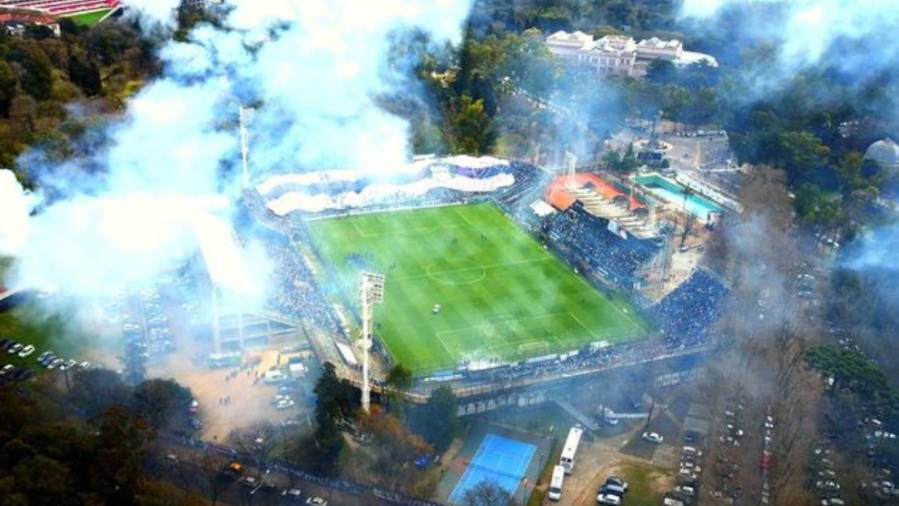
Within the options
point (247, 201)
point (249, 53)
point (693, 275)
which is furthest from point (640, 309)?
point (249, 53)

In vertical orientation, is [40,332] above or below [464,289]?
below

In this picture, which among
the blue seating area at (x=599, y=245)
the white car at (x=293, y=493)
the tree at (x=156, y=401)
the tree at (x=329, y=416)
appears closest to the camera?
the white car at (x=293, y=493)

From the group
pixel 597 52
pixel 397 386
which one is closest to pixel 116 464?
pixel 397 386

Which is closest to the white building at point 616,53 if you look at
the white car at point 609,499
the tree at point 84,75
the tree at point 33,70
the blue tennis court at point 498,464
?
the tree at point 84,75

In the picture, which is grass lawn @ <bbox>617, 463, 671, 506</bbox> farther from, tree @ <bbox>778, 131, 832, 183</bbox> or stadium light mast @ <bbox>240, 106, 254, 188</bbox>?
tree @ <bbox>778, 131, 832, 183</bbox>

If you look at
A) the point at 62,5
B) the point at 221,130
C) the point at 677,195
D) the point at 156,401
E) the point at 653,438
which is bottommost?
the point at 677,195

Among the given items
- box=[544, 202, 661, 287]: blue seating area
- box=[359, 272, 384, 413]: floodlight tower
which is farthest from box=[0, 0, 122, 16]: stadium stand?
box=[359, 272, 384, 413]: floodlight tower

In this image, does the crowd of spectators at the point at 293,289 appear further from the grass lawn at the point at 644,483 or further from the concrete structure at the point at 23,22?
the concrete structure at the point at 23,22

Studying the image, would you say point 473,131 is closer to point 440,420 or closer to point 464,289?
point 464,289
